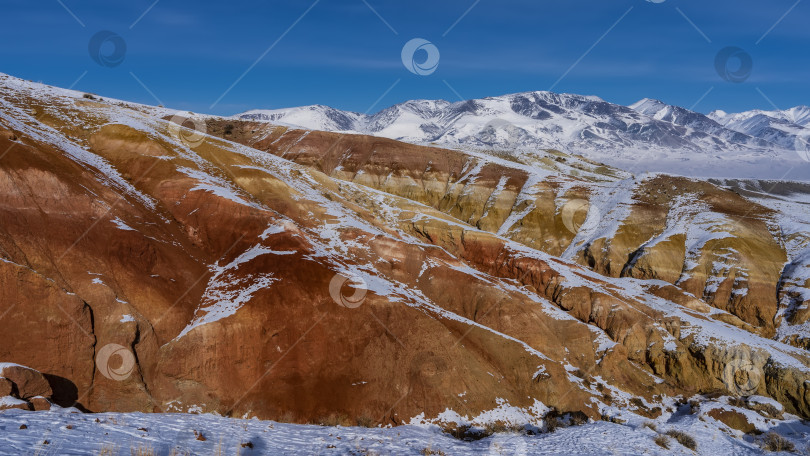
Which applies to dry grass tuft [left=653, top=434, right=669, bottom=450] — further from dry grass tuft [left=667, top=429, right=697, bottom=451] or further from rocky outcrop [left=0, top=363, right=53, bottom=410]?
rocky outcrop [left=0, top=363, right=53, bottom=410]

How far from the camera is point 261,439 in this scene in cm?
1133

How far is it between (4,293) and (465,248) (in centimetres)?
3836

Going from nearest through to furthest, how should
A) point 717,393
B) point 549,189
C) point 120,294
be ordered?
1. point 120,294
2. point 717,393
3. point 549,189

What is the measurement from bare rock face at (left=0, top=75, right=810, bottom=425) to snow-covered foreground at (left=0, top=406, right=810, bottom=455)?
601 cm

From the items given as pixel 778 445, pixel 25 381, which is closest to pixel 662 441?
pixel 778 445

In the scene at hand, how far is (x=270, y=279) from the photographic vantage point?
90.5ft

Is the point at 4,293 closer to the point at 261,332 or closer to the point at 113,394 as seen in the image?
the point at 113,394

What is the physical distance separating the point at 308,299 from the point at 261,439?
15988 millimetres

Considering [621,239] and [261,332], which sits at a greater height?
[621,239]

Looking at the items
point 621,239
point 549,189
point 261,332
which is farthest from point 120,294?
point 549,189

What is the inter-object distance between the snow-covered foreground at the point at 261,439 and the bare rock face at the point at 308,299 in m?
6.01

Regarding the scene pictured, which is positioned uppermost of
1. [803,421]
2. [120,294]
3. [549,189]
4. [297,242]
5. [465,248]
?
[549,189]

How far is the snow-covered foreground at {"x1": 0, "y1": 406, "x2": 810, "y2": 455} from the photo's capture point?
8719mm

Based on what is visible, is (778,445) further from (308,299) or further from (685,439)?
(308,299)
